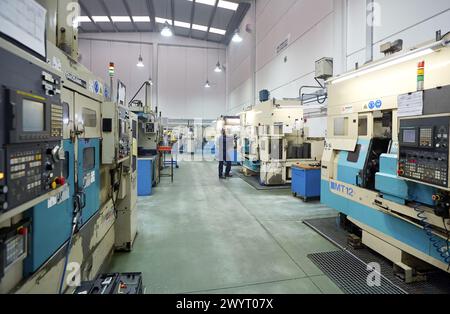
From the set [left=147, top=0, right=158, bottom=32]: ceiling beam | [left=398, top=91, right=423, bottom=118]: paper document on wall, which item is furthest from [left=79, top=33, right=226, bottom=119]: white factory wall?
[left=398, top=91, right=423, bottom=118]: paper document on wall

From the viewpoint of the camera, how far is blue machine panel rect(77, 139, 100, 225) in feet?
5.95

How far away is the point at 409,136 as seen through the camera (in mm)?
2074

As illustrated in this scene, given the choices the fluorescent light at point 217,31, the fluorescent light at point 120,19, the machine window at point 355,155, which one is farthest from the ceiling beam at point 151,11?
the machine window at point 355,155

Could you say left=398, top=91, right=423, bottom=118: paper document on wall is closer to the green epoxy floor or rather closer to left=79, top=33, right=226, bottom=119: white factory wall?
the green epoxy floor

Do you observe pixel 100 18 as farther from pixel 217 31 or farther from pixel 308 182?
pixel 308 182

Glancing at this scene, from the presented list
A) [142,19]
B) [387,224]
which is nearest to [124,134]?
[387,224]

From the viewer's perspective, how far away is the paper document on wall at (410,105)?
2022mm

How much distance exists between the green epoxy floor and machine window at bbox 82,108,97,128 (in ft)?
4.79

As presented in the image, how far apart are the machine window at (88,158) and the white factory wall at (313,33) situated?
153 inches

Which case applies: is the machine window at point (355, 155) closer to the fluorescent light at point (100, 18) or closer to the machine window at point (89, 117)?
the machine window at point (89, 117)

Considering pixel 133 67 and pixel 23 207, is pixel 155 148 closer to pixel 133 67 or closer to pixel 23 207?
pixel 23 207

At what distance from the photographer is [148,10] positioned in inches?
424
